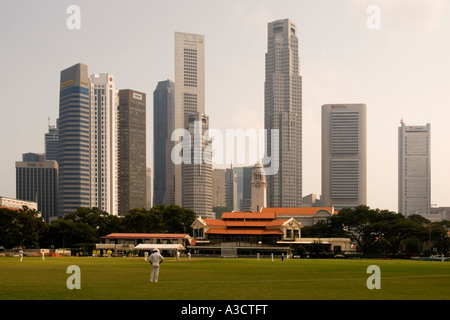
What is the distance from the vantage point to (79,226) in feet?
427

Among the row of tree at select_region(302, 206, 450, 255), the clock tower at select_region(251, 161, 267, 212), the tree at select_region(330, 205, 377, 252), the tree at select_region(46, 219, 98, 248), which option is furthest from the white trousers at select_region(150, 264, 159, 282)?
the clock tower at select_region(251, 161, 267, 212)

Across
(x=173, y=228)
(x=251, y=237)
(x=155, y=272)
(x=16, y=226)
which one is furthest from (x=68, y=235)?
(x=155, y=272)

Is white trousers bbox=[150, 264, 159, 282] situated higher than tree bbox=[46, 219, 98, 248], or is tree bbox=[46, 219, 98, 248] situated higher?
white trousers bbox=[150, 264, 159, 282]

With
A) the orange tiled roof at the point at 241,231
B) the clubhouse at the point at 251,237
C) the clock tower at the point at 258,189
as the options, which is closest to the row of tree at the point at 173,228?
the clubhouse at the point at 251,237

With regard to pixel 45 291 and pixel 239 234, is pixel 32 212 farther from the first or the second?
pixel 45 291

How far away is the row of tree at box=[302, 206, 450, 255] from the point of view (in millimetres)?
115188

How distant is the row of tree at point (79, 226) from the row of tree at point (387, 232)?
33633 mm

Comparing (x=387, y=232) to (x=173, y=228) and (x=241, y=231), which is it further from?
(x=173, y=228)

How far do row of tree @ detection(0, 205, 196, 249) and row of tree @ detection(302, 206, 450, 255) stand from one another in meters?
33.6

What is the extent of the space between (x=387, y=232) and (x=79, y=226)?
6537 cm

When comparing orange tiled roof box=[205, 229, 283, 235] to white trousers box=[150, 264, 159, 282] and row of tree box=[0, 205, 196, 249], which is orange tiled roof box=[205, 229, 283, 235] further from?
white trousers box=[150, 264, 159, 282]

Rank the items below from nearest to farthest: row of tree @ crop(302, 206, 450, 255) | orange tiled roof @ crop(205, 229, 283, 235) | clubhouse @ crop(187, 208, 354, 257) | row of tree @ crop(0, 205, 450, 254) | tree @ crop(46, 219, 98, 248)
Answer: row of tree @ crop(0, 205, 450, 254) < row of tree @ crop(302, 206, 450, 255) < clubhouse @ crop(187, 208, 354, 257) < tree @ crop(46, 219, 98, 248) < orange tiled roof @ crop(205, 229, 283, 235)
